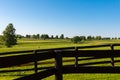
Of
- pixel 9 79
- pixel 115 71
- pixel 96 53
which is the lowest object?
pixel 9 79

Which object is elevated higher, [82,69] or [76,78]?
[82,69]

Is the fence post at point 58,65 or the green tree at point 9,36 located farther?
the green tree at point 9,36

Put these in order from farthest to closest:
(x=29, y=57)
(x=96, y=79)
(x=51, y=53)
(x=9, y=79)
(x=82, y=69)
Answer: (x=9, y=79), (x=96, y=79), (x=82, y=69), (x=51, y=53), (x=29, y=57)

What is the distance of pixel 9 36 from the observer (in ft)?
324

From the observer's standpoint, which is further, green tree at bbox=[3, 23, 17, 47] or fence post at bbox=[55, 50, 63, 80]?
green tree at bbox=[3, 23, 17, 47]

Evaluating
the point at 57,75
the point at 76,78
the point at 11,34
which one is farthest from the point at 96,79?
the point at 11,34

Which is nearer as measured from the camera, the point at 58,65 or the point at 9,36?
the point at 58,65

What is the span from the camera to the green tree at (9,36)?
97838 millimetres

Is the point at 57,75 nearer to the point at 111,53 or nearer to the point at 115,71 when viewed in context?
the point at 115,71

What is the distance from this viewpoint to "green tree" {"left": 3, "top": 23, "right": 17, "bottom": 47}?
97838 millimetres

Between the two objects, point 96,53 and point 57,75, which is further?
point 96,53

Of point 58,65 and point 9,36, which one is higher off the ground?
point 9,36

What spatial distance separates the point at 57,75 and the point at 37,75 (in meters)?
0.97

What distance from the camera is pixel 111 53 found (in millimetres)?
7754
